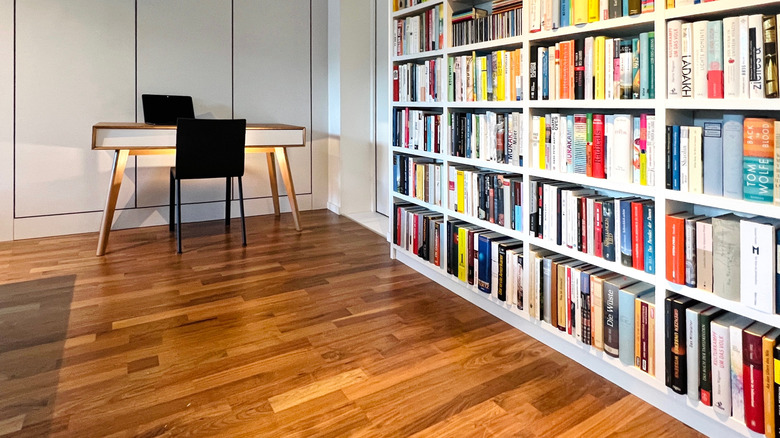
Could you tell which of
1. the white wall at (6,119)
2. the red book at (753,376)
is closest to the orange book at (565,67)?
the red book at (753,376)

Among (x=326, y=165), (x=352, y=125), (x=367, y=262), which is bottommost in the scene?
(x=367, y=262)

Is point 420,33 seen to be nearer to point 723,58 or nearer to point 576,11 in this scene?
point 576,11

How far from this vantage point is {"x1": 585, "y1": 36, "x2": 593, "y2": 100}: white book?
1606 millimetres

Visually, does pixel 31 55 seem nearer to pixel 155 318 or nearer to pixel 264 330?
pixel 155 318

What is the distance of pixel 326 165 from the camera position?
15.0 feet

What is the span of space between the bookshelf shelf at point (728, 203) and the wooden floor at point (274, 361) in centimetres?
62

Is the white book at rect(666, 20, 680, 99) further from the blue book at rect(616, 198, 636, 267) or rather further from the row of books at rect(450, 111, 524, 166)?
the row of books at rect(450, 111, 524, 166)

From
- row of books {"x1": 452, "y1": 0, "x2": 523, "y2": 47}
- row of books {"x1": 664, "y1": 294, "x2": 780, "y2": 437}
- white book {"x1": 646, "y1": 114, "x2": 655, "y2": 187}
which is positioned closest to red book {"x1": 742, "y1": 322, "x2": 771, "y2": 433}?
row of books {"x1": 664, "y1": 294, "x2": 780, "y2": 437}

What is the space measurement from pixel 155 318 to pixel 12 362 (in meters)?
0.51

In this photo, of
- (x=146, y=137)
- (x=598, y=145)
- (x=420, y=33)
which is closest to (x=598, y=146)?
(x=598, y=145)

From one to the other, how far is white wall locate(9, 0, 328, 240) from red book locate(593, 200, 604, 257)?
10.4 feet

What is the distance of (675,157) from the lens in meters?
1.37

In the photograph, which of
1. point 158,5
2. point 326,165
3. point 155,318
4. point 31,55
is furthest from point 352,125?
point 155,318

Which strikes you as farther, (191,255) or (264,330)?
(191,255)
